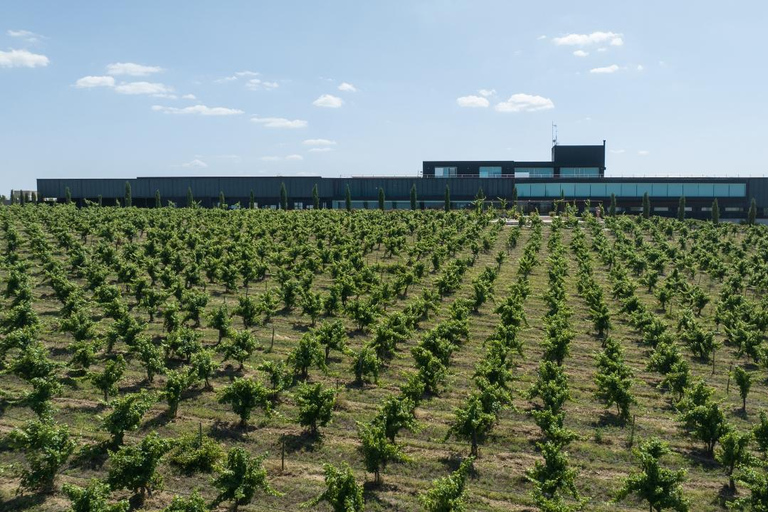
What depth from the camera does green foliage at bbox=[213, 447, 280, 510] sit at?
55.8ft

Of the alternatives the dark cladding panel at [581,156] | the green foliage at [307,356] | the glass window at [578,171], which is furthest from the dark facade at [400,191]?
the green foliage at [307,356]

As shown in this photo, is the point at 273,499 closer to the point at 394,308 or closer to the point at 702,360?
the point at 394,308

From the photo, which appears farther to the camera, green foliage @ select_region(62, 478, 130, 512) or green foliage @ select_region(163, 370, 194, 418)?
green foliage @ select_region(163, 370, 194, 418)

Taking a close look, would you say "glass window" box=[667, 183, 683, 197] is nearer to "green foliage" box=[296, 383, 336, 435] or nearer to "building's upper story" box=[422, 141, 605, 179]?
"building's upper story" box=[422, 141, 605, 179]

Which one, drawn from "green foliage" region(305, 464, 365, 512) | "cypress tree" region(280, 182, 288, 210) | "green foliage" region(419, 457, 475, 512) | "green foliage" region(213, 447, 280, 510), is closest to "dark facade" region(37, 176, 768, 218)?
"cypress tree" region(280, 182, 288, 210)

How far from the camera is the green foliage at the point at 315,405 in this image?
2194 centimetres

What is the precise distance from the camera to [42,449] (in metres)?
18.2

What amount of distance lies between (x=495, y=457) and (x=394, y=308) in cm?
1830

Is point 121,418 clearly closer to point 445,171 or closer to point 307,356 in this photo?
point 307,356

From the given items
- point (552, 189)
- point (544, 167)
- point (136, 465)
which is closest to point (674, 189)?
point (552, 189)

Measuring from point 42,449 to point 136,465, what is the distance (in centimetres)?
325

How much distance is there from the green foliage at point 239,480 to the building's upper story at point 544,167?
104 meters

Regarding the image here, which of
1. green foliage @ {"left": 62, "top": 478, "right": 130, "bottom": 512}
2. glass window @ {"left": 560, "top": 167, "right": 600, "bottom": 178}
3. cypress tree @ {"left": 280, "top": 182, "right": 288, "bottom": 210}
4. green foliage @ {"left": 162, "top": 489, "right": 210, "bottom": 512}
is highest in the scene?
glass window @ {"left": 560, "top": 167, "right": 600, "bottom": 178}

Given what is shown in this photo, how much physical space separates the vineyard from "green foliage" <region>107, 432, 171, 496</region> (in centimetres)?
6
